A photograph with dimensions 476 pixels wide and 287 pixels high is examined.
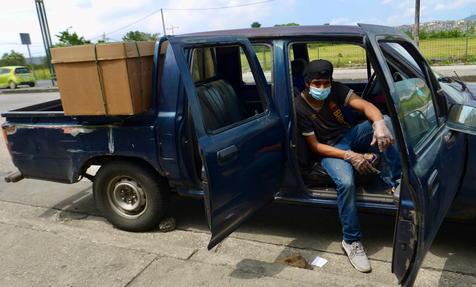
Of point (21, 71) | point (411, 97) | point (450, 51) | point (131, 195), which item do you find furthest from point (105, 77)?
point (21, 71)

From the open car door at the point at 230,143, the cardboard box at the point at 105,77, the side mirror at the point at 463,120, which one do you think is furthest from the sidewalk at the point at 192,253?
the cardboard box at the point at 105,77

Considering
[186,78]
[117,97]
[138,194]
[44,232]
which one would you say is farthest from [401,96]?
[44,232]

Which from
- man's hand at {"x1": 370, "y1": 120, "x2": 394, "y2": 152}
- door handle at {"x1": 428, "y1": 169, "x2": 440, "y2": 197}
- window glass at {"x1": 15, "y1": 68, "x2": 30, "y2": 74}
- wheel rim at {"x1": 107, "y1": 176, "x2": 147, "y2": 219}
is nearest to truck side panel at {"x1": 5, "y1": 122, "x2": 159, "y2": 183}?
wheel rim at {"x1": 107, "y1": 176, "x2": 147, "y2": 219}

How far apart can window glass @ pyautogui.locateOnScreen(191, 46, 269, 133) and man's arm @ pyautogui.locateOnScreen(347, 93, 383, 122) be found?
0.74 m

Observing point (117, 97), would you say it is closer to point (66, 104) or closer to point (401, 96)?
point (66, 104)

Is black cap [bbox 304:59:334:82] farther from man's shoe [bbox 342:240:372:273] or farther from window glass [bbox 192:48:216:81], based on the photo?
man's shoe [bbox 342:240:372:273]

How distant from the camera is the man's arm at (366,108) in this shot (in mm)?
3314

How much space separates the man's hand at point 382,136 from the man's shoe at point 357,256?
77cm

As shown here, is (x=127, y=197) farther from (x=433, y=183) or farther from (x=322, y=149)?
(x=433, y=183)

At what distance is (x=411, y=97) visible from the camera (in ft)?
8.91

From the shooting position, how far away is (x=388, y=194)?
3225 mm

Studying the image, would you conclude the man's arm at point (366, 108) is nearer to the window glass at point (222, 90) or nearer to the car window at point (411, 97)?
the car window at point (411, 97)

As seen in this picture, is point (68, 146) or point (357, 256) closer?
point (357, 256)

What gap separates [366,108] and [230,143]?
1.21m
